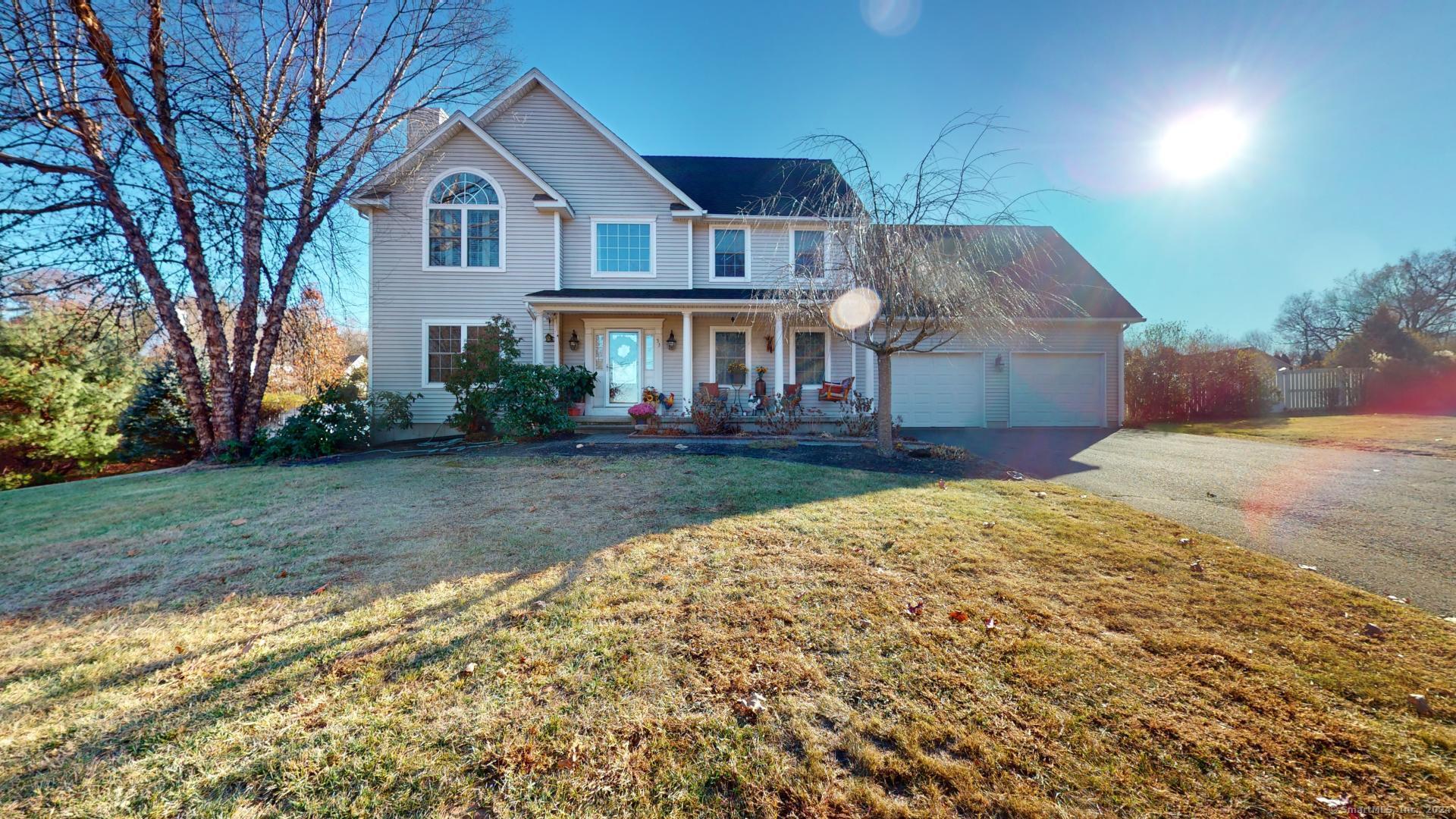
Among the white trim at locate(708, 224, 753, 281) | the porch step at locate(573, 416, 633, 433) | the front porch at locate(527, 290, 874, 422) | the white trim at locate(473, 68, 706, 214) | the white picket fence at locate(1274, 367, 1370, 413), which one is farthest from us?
the white picket fence at locate(1274, 367, 1370, 413)

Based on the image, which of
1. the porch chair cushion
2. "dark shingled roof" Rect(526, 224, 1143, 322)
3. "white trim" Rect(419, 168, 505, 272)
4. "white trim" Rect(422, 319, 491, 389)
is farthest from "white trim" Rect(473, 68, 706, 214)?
the porch chair cushion

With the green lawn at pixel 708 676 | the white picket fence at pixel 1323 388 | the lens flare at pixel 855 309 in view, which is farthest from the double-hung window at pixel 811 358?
the white picket fence at pixel 1323 388

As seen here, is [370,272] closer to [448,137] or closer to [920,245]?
[448,137]

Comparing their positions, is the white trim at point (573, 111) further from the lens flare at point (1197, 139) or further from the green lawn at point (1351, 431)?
the green lawn at point (1351, 431)

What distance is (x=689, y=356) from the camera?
1219 centimetres

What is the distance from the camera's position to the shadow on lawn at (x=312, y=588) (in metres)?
2.17

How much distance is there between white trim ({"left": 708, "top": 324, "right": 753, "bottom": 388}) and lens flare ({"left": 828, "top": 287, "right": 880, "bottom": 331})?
5.38 metres

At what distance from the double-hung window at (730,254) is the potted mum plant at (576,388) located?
4532 mm

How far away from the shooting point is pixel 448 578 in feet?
11.3

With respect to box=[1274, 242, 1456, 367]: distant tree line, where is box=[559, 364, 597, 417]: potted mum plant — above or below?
below

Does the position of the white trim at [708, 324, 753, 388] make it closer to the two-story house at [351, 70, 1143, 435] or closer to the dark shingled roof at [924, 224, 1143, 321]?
the two-story house at [351, 70, 1143, 435]

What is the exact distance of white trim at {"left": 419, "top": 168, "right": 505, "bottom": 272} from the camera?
1242cm

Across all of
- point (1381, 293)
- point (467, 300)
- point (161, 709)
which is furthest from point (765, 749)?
point (1381, 293)

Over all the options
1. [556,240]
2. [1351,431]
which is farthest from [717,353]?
[1351,431]
